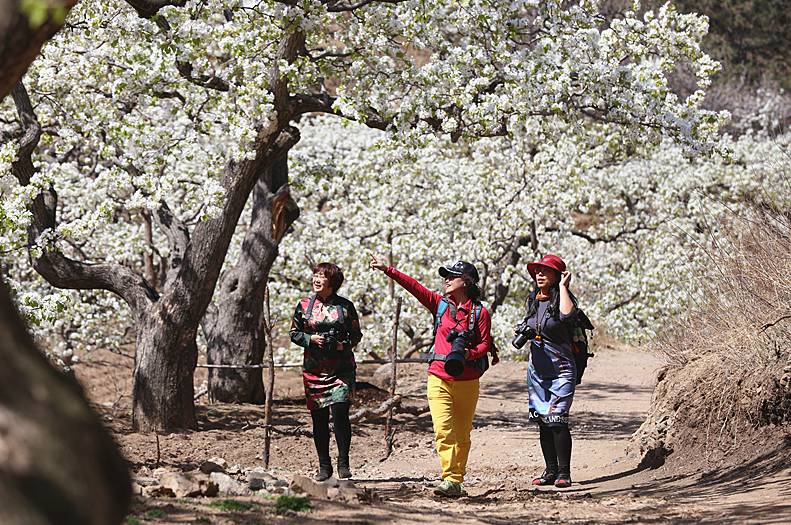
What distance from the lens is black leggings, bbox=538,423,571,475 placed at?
859 cm

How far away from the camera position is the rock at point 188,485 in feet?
22.7

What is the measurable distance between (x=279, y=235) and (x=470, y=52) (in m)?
4.22

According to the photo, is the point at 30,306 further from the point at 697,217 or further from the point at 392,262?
the point at 697,217

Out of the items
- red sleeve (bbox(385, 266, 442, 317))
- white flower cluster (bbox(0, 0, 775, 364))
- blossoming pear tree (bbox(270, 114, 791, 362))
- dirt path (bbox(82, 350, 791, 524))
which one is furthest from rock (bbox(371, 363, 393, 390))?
red sleeve (bbox(385, 266, 442, 317))

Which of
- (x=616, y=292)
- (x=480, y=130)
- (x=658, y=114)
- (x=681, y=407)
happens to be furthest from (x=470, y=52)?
(x=616, y=292)

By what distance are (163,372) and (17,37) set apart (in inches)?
348

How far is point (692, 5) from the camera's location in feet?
124

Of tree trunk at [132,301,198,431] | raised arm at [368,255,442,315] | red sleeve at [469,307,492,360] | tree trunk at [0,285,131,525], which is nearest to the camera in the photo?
tree trunk at [0,285,131,525]

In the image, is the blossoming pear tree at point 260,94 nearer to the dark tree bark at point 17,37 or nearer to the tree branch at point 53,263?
the tree branch at point 53,263

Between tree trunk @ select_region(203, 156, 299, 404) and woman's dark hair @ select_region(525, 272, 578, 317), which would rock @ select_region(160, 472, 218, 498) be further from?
tree trunk @ select_region(203, 156, 299, 404)

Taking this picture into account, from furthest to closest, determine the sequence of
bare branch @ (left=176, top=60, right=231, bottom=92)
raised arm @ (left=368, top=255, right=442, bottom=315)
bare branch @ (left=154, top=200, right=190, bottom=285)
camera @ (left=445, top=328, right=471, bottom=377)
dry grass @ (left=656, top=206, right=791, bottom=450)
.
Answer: bare branch @ (left=154, top=200, right=190, bottom=285) < bare branch @ (left=176, top=60, right=231, bottom=92) < dry grass @ (left=656, top=206, right=791, bottom=450) < raised arm @ (left=368, top=255, right=442, bottom=315) < camera @ (left=445, top=328, right=471, bottom=377)

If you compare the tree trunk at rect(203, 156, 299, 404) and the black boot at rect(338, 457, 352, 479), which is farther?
the tree trunk at rect(203, 156, 299, 404)

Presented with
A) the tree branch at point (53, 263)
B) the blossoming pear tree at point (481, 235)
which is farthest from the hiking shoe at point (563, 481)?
the blossoming pear tree at point (481, 235)

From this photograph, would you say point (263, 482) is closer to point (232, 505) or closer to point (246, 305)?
point (232, 505)
